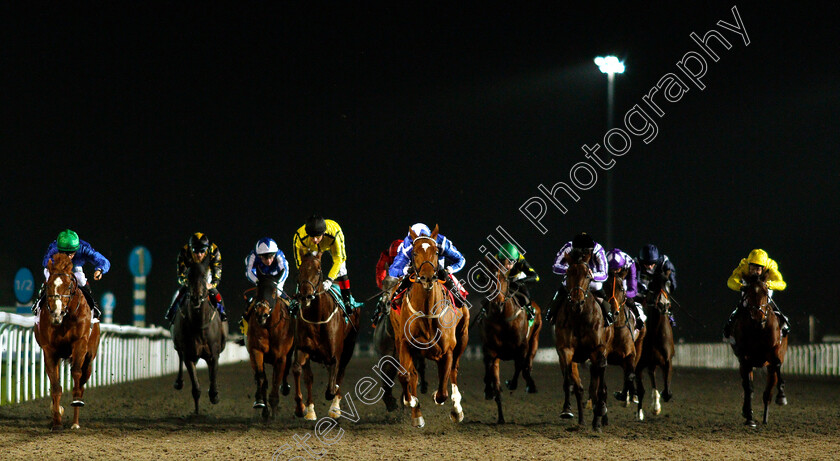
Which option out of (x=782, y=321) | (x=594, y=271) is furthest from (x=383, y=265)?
(x=782, y=321)

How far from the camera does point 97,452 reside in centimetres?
828

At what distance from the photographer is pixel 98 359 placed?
17.6 m

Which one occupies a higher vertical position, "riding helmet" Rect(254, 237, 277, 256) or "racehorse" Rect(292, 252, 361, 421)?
"riding helmet" Rect(254, 237, 277, 256)

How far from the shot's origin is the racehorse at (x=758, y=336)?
11.3 m

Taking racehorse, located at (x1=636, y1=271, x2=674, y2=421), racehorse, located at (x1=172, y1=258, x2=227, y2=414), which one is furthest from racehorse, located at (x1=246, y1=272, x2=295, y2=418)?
racehorse, located at (x1=636, y1=271, x2=674, y2=421)

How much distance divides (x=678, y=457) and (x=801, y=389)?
12243 millimetres

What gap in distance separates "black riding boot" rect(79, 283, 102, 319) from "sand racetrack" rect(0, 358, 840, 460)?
122 centimetres

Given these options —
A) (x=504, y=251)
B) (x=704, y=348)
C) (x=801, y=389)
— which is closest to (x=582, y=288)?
(x=504, y=251)

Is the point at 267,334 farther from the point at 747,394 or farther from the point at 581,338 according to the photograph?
the point at 747,394

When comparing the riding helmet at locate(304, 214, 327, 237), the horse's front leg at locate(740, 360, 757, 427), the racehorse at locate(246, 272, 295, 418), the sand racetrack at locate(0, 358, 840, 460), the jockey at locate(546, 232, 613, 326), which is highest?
the riding helmet at locate(304, 214, 327, 237)

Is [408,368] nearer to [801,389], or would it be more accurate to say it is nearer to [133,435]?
[133,435]

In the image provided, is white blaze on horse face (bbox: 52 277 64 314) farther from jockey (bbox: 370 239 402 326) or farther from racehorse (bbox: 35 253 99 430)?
jockey (bbox: 370 239 402 326)

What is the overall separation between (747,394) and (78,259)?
7.80 m

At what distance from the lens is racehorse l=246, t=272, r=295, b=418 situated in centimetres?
1098
